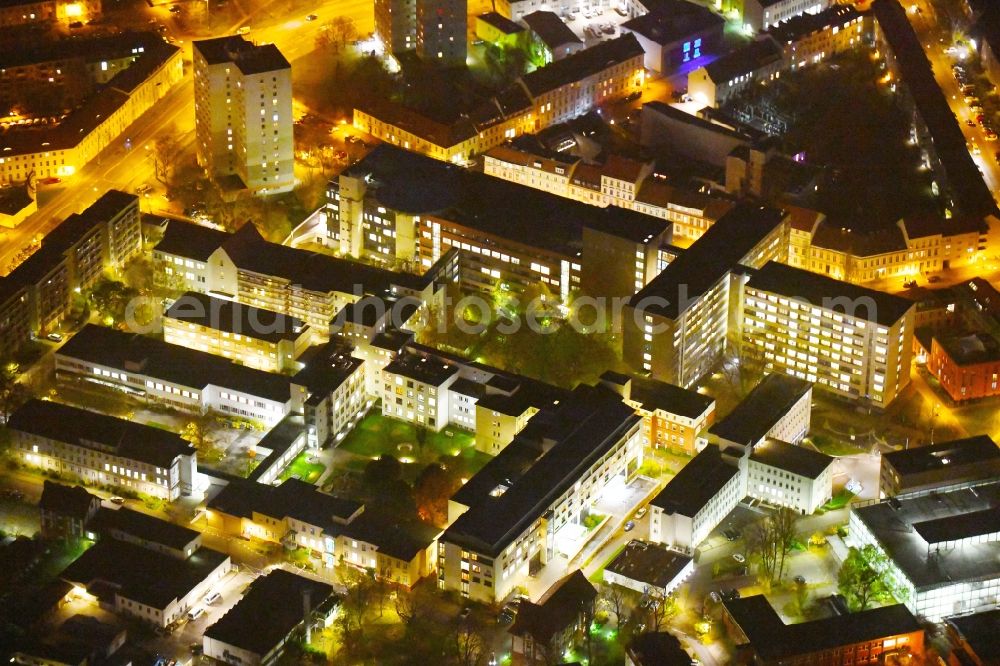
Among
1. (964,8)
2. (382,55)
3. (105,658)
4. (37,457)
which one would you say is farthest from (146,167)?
(964,8)

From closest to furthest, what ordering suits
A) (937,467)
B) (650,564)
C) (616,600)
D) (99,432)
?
(616,600) → (650,564) → (937,467) → (99,432)

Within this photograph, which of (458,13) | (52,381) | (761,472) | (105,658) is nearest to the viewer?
(105,658)

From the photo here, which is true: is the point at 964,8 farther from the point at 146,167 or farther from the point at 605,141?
the point at 146,167

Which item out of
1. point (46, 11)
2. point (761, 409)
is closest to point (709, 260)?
point (761, 409)

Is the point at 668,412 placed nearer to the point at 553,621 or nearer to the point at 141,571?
the point at 553,621

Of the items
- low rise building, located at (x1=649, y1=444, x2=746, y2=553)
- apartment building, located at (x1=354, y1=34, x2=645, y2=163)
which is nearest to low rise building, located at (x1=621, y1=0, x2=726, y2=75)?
apartment building, located at (x1=354, y1=34, x2=645, y2=163)

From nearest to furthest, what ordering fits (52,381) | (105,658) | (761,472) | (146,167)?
(105,658) → (761,472) → (52,381) → (146,167)

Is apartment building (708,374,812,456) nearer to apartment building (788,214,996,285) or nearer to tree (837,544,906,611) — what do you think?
tree (837,544,906,611)
